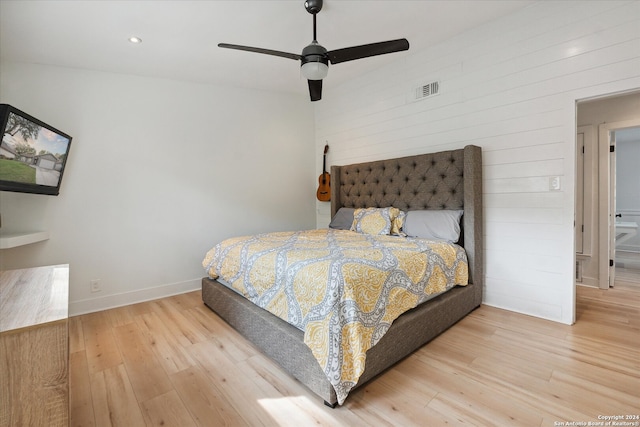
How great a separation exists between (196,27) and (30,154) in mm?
1651

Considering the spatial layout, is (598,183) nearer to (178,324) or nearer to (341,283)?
(341,283)

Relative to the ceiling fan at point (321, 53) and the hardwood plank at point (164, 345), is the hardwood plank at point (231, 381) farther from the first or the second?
the ceiling fan at point (321, 53)

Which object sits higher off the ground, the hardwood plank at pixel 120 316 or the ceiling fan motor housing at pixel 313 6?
the ceiling fan motor housing at pixel 313 6

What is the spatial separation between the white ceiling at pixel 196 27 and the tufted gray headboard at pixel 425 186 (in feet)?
3.71

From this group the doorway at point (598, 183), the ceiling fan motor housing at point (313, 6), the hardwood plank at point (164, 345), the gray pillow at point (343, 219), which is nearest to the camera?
the hardwood plank at point (164, 345)

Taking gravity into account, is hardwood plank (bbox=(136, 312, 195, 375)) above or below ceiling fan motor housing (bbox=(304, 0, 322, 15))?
below

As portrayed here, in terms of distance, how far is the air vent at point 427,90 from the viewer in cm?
289

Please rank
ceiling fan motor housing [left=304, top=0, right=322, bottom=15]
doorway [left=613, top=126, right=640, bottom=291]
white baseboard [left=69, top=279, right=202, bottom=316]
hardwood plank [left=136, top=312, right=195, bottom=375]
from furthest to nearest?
doorway [left=613, top=126, right=640, bottom=291]
white baseboard [left=69, top=279, right=202, bottom=316]
ceiling fan motor housing [left=304, top=0, right=322, bottom=15]
hardwood plank [left=136, top=312, right=195, bottom=375]

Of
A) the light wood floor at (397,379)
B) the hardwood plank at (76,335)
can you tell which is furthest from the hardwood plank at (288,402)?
the hardwood plank at (76,335)

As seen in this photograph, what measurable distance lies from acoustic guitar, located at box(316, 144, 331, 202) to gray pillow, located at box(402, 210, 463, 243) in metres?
1.42

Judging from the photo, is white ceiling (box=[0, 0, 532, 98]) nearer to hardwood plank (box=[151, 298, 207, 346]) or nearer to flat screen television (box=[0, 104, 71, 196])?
flat screen television (box=[0, 104, 71, 196])

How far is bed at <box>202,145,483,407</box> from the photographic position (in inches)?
→ 63.1

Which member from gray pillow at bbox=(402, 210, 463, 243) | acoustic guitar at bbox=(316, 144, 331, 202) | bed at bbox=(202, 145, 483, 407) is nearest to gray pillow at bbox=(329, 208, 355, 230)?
bed at bbox=(202, 145, 483, 407)

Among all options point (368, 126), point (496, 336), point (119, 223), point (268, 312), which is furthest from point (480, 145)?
point (119, 223)
